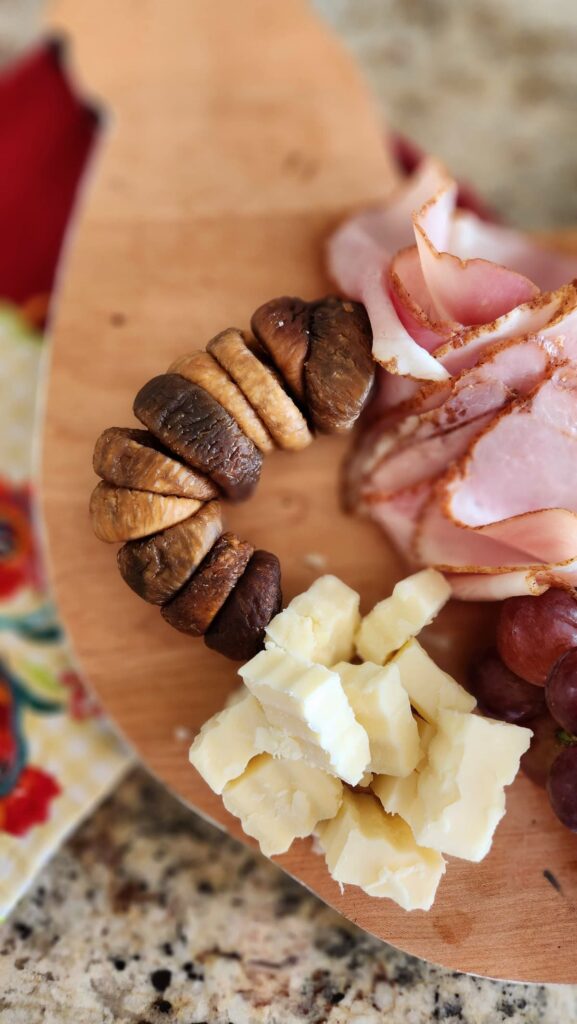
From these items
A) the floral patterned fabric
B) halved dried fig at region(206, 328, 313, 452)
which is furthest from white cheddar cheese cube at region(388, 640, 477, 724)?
the floral patterned fabric

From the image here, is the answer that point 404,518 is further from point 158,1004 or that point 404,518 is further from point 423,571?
point 158,1004

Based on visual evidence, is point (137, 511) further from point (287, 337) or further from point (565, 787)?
point (565, 787)

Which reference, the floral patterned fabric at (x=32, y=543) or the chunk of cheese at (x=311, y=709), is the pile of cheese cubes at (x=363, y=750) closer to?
the chunk of cheese at (x=311, y=709)

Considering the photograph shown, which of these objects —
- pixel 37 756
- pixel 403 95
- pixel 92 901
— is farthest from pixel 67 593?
pixel 403 95

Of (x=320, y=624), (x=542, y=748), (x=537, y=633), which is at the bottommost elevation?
(x=542, y=748)

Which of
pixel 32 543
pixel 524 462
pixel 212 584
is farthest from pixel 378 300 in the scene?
pixel 32 543

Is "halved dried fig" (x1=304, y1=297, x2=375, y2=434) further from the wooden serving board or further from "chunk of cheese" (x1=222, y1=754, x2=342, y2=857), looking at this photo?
"chunk of cheese" (x1=222, y1=754, x2=342, y2=857)
